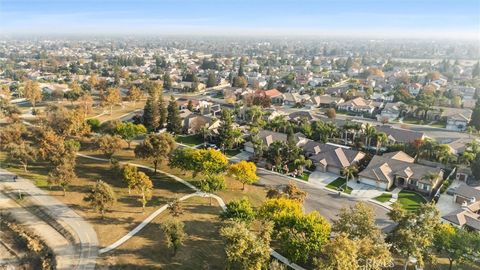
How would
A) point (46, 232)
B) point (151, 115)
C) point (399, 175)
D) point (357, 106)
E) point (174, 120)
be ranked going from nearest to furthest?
point (46, 232)
point (399, 175)
point (174, 120)
point (151, 115)
point (357, 106)

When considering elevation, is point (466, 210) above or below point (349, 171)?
below

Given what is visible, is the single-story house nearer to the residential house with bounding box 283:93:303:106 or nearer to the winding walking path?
the residential house with bounding box 283:93:303:106

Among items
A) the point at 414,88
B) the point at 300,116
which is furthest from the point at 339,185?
the point at 414,88

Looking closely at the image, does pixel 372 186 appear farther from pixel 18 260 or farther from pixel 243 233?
pixel 18 260

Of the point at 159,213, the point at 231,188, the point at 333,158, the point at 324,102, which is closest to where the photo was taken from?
the point at 159,213

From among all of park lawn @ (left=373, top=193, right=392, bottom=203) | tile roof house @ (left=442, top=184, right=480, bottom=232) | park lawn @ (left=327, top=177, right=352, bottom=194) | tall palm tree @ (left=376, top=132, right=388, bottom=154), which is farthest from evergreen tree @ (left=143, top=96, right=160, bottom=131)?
tile roof house @ (left=442, top=184, right=480, bottom=232)

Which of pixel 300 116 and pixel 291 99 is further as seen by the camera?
pixel 291 99

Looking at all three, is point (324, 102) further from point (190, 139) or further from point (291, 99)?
point (190, 139)
